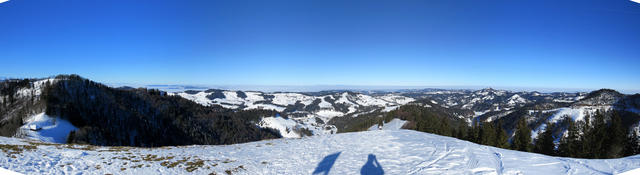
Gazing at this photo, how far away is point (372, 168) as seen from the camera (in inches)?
416

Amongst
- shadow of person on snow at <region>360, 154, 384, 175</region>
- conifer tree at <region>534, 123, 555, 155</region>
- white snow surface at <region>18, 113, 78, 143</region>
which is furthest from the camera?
white snow surface at <region>18, 113, 78, 143</region>

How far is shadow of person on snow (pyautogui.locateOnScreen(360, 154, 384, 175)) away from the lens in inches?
396

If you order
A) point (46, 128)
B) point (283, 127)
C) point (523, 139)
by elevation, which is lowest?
point (283, 127)

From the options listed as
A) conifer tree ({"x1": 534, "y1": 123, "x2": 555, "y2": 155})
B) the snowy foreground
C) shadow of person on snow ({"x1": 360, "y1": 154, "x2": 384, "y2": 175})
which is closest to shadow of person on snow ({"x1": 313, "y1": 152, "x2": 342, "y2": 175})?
the snowy foreground

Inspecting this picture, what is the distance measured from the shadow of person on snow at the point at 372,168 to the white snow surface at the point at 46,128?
1984 inches

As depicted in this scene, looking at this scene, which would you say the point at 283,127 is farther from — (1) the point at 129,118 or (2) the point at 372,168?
(2) the point at 372,168

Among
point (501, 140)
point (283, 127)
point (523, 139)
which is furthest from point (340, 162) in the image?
point (283, 127)

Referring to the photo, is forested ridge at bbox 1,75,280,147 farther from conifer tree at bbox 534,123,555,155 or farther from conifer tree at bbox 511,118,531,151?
conifer tree at bbox 534,123,555,155

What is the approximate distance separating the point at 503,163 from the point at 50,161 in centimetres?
1993

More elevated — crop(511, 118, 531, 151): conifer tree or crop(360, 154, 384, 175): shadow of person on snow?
crop(360, 154, 384, 175): shadow of person on snow

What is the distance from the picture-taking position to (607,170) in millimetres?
7738

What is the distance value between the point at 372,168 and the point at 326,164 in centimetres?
238

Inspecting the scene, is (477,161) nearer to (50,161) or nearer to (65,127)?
(50,161)

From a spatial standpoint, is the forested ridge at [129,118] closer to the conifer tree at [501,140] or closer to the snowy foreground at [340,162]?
the snowy foreground at [340,162]
